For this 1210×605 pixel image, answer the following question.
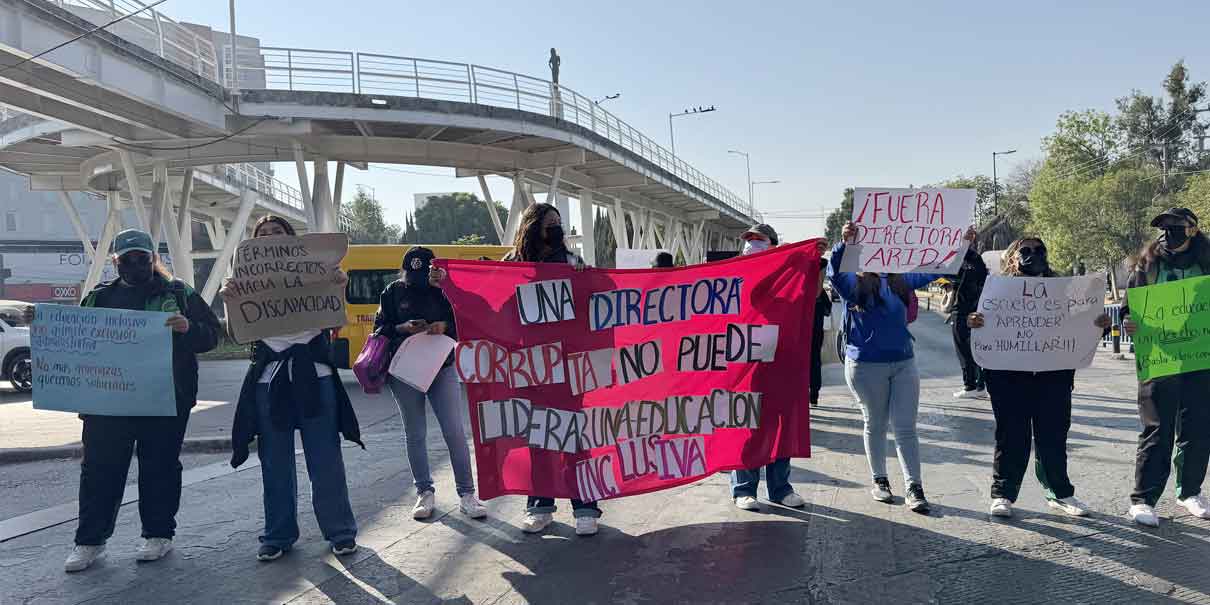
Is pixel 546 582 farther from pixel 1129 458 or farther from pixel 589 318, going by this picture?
pixel 1129 458

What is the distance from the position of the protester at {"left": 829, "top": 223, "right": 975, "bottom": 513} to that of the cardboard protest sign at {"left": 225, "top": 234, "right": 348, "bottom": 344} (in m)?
3.16

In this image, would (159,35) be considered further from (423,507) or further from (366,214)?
(366,214)

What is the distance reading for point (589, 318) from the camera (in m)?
5.30

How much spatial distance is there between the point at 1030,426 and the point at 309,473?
4.41 m

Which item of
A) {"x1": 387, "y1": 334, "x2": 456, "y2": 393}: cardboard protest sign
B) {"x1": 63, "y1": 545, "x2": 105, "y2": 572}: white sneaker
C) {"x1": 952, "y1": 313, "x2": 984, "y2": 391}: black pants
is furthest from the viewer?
{"x1": 952, "y1": 313, "x2": 984, "y2": 391}: black pants

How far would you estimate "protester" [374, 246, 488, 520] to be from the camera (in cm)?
581

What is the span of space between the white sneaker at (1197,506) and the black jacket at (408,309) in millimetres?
4693

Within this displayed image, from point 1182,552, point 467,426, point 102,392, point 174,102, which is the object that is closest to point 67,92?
point 174,102

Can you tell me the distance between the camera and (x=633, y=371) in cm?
531

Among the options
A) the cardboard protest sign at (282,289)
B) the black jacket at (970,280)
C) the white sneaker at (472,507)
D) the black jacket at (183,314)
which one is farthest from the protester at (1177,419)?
the black jacket at (183,314)

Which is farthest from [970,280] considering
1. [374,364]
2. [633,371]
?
[374,364]

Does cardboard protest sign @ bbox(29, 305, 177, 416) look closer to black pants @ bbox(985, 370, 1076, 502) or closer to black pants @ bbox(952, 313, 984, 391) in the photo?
black pants @ bbox(985, 370, 1076, 502)

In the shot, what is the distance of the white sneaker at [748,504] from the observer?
18.7ft

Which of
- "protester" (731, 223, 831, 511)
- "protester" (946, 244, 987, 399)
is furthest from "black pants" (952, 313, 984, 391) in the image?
"protester" (731, 223, 831, 511)
